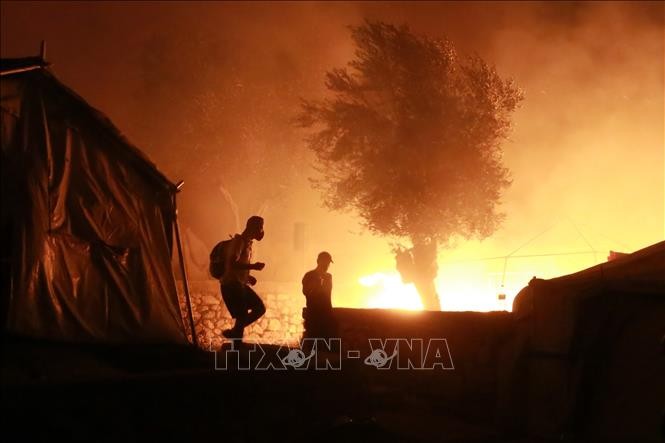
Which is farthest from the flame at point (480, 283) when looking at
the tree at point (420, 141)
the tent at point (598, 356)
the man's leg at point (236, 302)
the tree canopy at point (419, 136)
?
the man's leg at point (236, 302)

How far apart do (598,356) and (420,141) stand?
511 inches

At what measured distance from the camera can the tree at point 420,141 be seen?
19.3 metres

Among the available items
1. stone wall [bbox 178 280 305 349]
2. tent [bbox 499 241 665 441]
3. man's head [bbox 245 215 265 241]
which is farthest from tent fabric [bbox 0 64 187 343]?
stone wall [bbox 178 280 305 349]

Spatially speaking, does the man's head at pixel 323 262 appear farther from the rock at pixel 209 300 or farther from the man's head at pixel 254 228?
the rock at pixel 209 300

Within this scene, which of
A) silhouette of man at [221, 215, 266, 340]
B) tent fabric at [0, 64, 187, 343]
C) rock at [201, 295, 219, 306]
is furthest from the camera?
rock at [201, 295, 219, 306]

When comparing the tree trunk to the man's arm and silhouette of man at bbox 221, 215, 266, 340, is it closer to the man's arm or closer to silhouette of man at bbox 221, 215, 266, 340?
silhouette of man at bbox 221, 215, 266, 340

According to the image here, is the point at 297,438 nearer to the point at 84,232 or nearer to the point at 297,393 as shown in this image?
the point at 297,393

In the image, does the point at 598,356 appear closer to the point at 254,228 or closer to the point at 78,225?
the point at 254,228

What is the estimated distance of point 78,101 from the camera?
6.76 m

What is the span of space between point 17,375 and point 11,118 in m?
2.80

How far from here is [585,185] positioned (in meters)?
25.9

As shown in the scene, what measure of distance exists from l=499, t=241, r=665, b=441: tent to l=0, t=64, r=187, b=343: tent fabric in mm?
4991

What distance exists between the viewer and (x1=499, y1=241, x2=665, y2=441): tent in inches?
264

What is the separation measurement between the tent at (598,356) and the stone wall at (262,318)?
13.3 metres
